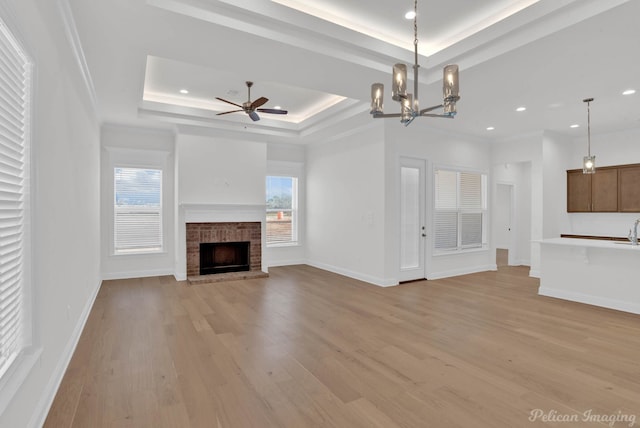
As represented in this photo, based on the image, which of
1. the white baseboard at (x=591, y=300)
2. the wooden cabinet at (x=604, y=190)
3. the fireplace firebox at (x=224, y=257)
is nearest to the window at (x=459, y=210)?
the white baseboard at (x=591, y=300)

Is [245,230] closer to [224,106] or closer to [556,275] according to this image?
[224,106]

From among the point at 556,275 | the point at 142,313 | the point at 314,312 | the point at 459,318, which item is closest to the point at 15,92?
the point at 142,313

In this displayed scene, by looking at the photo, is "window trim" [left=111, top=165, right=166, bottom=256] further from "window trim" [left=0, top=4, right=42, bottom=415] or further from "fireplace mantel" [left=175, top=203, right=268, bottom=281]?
"window trim" [left=0, top=4, right=42, bottom=415]

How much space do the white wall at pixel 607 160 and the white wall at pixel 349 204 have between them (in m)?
4.36

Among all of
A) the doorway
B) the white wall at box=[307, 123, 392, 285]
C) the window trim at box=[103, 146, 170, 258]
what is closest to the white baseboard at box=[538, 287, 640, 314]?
the white wall at box=[307, 123, 392, 285]

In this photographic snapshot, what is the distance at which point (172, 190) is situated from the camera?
6906 millimetres

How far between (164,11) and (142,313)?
3.48m

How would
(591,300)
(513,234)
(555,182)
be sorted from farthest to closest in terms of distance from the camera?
(513,234), (555,182), (591,300)

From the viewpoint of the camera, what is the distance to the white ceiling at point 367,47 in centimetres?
285

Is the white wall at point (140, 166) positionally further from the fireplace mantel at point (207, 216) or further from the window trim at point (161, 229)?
the fireplace mantel at point (207, 216)

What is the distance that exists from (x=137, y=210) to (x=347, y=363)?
213 inches

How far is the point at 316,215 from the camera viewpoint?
7941mm

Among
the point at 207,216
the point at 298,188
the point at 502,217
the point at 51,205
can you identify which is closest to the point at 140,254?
the point at 207,216

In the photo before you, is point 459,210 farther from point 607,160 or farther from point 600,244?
point 607,160
